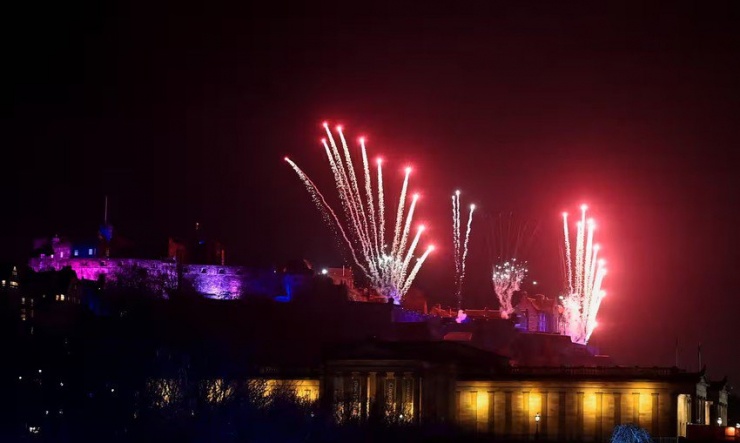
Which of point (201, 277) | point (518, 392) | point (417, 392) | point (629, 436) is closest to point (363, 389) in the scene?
point (417, 392)

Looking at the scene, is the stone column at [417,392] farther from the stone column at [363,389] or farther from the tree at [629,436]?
the tree at [629,436]

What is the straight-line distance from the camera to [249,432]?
90938 mm

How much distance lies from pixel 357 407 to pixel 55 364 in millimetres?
25819

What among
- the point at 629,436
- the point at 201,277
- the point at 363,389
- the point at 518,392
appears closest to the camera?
the point at 629,436

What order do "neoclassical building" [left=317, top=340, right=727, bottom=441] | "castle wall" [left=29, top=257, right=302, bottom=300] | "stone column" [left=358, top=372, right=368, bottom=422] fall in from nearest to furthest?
"stone column" [left=358, top=372, right=368, bottom=422] → "neoclassical building" [left=317, top=340, right=727, bottom=441] → "castle wall" [left=29, top=257, right=302, bottom=300]

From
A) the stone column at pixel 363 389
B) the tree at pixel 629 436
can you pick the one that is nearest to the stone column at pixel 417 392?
the stone column at pixel 363 389

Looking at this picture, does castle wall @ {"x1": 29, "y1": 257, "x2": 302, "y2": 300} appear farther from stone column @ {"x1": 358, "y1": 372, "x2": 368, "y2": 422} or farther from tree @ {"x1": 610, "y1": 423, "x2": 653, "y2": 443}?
tree @ {"x1": 610, "y1": 423, "x2": 653, "y2": 443}

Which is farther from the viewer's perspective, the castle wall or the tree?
the castle wall

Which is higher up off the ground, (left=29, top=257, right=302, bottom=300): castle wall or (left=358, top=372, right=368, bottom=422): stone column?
(left=29, top=257, right=302, bottom=300): castle wall

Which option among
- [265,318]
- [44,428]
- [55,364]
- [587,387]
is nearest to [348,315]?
[265,318]

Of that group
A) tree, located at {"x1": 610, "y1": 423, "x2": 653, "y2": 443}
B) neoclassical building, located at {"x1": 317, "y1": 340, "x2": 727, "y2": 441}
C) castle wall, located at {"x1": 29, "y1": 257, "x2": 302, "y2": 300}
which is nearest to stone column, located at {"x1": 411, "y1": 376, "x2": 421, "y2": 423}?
neoclassical building, located at {"x1": 317, "y1": 340, "x2": 727, "y2": 441}

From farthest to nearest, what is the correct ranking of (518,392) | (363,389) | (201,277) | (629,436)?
(201,277) < (518,392) < (363,389) < (629,436)

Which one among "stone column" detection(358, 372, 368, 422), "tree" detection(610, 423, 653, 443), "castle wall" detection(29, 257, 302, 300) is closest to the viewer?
"tree" detection(610, 423, 653, 443)

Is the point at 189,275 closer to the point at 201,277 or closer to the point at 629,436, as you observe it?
the point at 201,277
